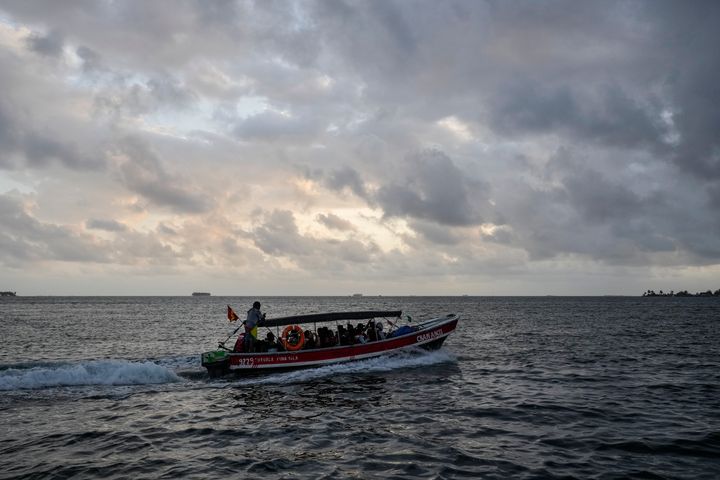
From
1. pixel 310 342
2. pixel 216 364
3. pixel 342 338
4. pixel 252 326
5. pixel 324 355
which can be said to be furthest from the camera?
pixel 342 338

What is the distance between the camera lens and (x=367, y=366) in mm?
25234

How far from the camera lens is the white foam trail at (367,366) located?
23109 mm

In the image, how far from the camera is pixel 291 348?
2464 centimetres

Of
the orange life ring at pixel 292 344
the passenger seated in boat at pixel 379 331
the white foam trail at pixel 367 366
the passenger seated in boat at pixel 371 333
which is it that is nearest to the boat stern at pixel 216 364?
the white foam trail at pixel 367 366

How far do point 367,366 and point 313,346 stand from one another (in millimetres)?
2995

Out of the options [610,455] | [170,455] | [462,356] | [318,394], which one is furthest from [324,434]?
[462,356]

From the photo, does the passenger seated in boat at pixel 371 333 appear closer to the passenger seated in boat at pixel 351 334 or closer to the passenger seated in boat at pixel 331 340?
the passenger seated in boat at pixel 351 334

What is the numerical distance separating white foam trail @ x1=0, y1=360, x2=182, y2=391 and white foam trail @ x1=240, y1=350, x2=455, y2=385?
167 inches

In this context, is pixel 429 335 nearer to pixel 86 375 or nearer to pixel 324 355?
pixel 324 355

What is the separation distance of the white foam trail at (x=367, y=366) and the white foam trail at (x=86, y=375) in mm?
4253

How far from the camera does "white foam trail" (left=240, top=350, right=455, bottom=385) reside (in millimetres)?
23109

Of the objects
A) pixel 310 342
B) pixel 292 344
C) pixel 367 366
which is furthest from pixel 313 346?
pixel 367 366

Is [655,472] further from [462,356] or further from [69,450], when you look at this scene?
[462,356]

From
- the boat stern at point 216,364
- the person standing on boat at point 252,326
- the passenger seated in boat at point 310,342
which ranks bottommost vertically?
the boat stern at point 216,364
